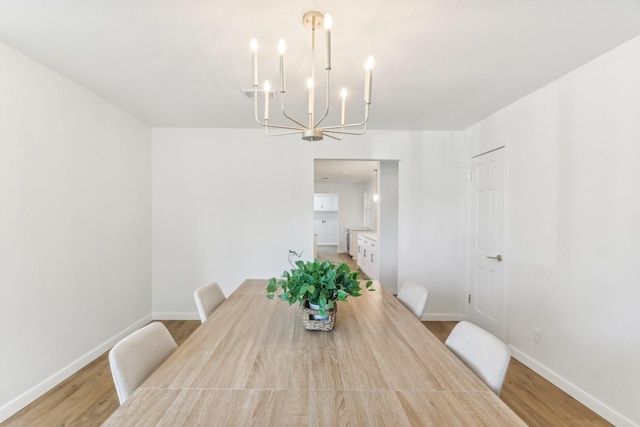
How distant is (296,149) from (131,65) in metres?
1.91

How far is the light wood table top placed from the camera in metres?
0.86

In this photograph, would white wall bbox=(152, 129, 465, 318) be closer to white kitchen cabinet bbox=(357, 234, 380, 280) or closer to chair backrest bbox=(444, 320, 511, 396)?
white kitchen cabinet bbox=(357, 234, 380, 280)

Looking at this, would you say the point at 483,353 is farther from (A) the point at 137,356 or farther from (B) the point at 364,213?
(B) the point at 364,213

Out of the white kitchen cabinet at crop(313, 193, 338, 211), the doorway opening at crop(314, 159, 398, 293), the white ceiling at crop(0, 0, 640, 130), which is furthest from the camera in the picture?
the white kitchen cabinet at crop(313, 193, 338, 211)

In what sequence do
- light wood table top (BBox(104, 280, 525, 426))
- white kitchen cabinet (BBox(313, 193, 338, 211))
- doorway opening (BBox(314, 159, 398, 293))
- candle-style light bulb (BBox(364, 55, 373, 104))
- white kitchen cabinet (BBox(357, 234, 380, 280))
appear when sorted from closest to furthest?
light wood table top (BBox(104, 280, 525, 426))
candle-style light bulb (BBox(364, 55, 373, 104))
doorway opening (BBox(314, 159, 398, 293))
white kitchen cabinet (BBox(357, 234, 380, 280))
white kitchen cabinet (BBox(313, 193, 338, 211))

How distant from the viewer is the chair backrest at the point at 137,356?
1.05 meters

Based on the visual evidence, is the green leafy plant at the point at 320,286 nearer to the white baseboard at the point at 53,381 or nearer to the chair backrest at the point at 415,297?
the chair backrest at the point at 415,297

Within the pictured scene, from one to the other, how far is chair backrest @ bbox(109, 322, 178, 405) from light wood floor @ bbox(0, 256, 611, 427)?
1141 millimetres

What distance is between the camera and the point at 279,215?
12.2ft

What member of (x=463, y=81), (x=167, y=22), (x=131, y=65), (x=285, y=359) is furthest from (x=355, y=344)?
(x=131, y=65)

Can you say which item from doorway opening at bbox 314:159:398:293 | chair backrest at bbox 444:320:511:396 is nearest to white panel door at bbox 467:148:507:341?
doorway opening at bbox 314:159:398:293

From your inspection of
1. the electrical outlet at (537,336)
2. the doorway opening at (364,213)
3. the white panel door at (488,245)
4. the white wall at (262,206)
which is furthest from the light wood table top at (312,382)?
the doorway opening at (364,213)

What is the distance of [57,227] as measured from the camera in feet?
7.50

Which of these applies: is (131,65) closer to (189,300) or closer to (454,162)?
(189,300)
